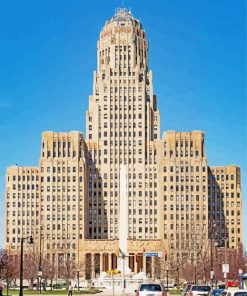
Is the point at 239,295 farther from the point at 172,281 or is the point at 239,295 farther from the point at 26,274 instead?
the point at 172,281

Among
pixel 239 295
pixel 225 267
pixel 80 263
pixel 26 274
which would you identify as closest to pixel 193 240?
pixel 80 263

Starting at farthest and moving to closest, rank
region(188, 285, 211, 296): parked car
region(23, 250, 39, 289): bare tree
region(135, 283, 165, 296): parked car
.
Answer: region(23, 250, 39, 289): bare tree
region(188, 285, 211, 296): parked car
region(135, 283, 165, 296): parked car

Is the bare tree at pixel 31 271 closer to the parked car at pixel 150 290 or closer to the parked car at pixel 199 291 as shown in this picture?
the parked car at pixel 199 291

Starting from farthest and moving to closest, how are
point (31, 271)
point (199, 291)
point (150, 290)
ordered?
point (31, 271)
point (199, 291)
point (150, 290)

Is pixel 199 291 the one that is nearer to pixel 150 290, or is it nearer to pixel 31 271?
pixel 150 290

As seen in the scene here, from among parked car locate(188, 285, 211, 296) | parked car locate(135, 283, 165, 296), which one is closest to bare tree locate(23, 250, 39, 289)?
parked car locate(188, 285, 211, 296)

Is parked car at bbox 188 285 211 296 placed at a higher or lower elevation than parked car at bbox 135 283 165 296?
lower

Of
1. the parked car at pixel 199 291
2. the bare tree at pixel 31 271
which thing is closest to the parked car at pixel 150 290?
the parked car at pixel 199 291

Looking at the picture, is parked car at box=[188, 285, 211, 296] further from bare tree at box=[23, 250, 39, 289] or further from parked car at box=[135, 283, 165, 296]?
bare tree at box=[23, 250, 39, 289]

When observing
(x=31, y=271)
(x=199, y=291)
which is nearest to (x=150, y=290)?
(x=199, y=291)

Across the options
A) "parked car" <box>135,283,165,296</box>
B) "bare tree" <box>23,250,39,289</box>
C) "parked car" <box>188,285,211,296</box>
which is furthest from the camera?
"bare tree" <box>23,250,39,289</box>

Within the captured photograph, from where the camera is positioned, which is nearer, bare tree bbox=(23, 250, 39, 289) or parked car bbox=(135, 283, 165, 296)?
parked car bbox=(135, 283, 165, 296)

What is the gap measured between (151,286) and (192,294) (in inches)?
346

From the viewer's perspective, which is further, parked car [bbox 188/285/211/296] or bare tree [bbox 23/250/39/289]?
bare tree [bbox 23/250/39/289]
